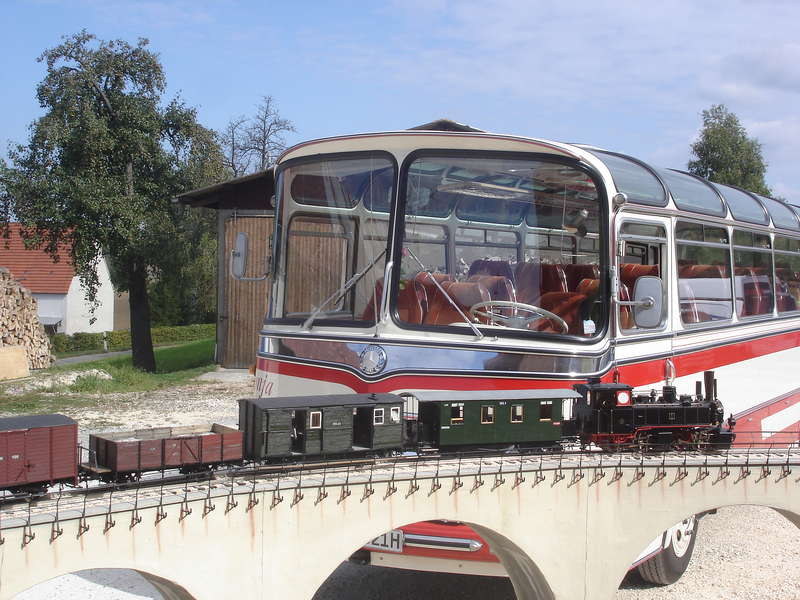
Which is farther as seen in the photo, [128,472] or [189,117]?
[189,117]

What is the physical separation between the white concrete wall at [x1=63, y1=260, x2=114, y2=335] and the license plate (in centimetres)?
4206

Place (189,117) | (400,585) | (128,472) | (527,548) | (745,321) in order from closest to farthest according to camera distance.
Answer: (128,472) → (527,548) → (400,585) → (745,321) → (189,117)

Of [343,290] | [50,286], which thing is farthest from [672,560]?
[50,286]

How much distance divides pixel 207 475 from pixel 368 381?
2165mm

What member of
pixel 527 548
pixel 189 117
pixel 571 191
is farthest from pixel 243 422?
pixel 189 117

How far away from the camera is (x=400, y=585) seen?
945 cm

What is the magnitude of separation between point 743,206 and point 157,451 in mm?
8099

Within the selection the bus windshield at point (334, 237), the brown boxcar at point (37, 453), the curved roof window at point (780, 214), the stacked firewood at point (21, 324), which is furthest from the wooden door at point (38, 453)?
the stacked firewood at point (21, 324)

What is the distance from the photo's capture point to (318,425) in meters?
6.09

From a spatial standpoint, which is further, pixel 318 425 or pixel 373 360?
pixel 373 360

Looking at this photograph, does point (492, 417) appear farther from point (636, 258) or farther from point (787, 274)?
point (787, 274)

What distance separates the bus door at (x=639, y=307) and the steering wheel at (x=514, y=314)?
0.59m

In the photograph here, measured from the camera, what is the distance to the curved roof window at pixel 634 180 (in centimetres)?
812

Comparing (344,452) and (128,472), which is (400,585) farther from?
(128,472)
